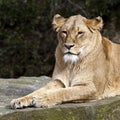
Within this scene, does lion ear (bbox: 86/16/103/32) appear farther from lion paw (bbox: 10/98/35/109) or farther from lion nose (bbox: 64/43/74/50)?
lion paw (bbox: 10/98/35/109)

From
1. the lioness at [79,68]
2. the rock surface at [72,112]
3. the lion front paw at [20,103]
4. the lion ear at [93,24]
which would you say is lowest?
the rock surface at [72,112]

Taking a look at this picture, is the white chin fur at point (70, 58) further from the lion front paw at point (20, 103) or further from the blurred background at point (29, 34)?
the blurred background at point (29, 34)

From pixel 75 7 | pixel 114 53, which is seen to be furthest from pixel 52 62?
pixel 114 53

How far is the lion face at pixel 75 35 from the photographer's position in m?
6.75

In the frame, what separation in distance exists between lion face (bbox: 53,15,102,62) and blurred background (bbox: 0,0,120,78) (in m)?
7.77

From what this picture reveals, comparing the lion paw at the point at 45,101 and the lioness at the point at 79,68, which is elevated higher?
the lioness at the point at 79,68

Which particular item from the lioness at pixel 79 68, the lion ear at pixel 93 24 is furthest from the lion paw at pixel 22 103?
the lion ear at pixel 93 24

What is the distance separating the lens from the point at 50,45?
15086 millimetres

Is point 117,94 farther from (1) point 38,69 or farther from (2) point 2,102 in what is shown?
(1) point 38,69

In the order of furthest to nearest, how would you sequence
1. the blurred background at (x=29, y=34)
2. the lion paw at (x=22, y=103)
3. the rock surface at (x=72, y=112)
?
1. the blurred background at (x=29, y=34)
2. the lion paw at (x=22, y=103)
3. the rock surface at (x=72, y=112)

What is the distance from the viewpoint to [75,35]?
6.81 meters

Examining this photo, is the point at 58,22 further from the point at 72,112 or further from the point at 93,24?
the point at 72,112

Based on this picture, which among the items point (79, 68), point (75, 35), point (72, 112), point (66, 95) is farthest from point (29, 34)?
point (72, 112)

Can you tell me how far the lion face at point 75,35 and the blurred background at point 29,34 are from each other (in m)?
7.77
